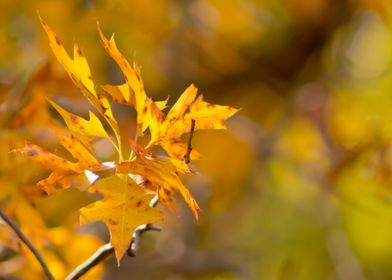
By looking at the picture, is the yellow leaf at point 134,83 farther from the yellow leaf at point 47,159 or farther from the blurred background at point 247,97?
the blurred background at point 247,97

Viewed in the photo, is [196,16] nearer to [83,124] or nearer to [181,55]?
[181,55]

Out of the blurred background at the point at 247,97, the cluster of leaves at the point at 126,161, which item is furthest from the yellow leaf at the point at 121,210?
the blurred background at the point at 247,97

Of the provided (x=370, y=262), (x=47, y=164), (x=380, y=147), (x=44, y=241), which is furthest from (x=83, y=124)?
(x=370, y=262)

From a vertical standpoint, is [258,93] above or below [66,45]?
below

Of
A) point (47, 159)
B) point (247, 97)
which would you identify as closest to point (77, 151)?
point (47, 159)

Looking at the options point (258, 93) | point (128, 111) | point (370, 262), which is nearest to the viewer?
point (128, 111)

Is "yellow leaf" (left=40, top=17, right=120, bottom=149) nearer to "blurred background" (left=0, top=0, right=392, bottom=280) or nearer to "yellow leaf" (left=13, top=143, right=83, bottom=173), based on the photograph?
"yellow leaf" (left=13, top=143, right=83, bottom=173)

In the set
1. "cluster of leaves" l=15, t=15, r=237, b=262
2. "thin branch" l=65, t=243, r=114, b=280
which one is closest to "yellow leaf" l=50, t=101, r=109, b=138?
"cluster of leaves" l=15, t=15, r=237, b=262

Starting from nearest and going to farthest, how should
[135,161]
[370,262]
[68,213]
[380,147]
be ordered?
1. [135,161]
2. [380,147]
3. [68,213]
4. [370,262]
